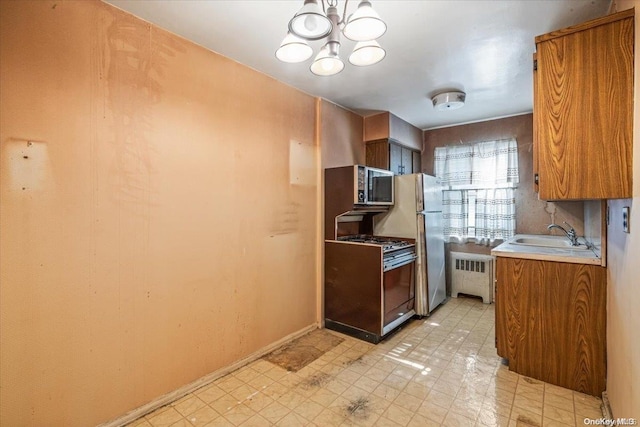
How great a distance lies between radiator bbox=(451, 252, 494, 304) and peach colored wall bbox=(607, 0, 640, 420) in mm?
2144

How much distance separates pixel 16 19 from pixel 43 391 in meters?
1.87

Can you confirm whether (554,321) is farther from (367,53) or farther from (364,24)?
(364,24)

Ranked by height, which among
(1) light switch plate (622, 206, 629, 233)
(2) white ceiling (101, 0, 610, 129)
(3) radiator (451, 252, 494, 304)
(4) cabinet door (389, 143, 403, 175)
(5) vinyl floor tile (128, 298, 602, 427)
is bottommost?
(5) vinyl floor tile (128, 298, 602, 427)

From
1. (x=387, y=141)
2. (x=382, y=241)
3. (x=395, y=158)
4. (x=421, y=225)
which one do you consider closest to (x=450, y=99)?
(x=387, y=141)

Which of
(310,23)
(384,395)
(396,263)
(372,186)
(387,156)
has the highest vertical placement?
(310,23)

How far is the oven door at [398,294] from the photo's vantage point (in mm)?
2947

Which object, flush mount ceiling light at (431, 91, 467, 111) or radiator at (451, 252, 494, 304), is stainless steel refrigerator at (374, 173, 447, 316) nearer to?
radiator at (451, 252, 494, 304)

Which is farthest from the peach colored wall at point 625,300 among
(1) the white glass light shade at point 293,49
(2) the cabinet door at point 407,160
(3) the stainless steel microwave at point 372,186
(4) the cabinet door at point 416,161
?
(4) the cabinet door at point 416,161

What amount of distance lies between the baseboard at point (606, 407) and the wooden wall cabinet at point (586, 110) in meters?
1.33

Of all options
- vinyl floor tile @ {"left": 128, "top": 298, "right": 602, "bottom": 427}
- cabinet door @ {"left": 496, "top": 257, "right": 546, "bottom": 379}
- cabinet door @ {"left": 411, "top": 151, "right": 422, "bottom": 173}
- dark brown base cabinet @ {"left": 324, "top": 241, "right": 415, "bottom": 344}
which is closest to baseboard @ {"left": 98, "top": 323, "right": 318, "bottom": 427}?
vinyl floor tile @ {"left": 128, "top": 298, "right": 602, "bottom": 427}

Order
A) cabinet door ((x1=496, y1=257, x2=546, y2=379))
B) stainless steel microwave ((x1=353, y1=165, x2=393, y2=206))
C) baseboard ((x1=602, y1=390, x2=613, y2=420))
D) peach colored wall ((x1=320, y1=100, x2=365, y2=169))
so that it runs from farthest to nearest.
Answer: peach colored wall ((x1=320, y1=100, x2=365, y2=169))
stainless steel microwave ((x1=353, y1=165, x2=393, y2=206))
cabinet door ((x1=496, y1=257, x2=546, y2=379))
baseboard ((x1=602, y1=390, x2=613, y2=420))

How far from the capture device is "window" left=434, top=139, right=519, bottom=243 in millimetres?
3963

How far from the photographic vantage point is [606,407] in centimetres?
187

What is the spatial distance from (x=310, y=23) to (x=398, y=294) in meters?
2.64
